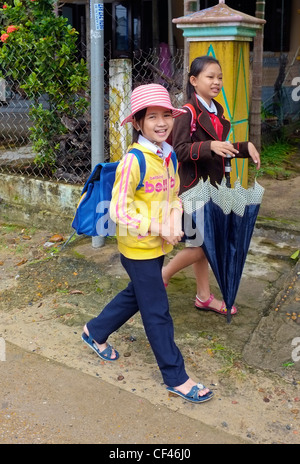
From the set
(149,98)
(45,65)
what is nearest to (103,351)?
(149,98)

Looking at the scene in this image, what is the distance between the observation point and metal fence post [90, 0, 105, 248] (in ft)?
14.1

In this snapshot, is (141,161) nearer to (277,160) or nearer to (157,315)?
(157,315)

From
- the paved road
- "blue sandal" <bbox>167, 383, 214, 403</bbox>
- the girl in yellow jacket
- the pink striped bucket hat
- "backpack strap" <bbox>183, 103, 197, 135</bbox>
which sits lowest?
the paved road

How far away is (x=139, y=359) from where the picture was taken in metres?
3.20

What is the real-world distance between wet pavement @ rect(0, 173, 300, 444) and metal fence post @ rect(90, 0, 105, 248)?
0.81 meters

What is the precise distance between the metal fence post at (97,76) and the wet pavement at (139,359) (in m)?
0.81

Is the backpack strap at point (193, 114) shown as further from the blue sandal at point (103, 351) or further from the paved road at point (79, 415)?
the paved road at point (79, 415)

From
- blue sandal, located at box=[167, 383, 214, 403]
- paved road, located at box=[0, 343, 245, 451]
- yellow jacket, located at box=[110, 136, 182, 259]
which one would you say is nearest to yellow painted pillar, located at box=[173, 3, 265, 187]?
yellow jacket, located at box=[110, 136, 182, 259]

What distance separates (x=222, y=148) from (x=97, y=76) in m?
1.78

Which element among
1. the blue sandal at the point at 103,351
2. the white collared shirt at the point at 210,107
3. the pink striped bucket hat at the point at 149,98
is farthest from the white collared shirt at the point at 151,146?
the blue sandal at the point at 103,351

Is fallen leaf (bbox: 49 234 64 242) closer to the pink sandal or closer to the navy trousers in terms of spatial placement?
the pink sandal
